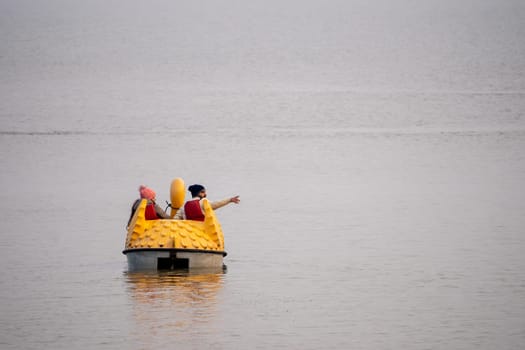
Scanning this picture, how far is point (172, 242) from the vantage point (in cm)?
1797

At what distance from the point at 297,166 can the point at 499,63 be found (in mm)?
52118

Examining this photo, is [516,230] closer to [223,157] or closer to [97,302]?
[97,302]

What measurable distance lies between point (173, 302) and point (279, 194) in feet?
51.2

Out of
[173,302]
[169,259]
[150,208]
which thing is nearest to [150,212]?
[150,208]

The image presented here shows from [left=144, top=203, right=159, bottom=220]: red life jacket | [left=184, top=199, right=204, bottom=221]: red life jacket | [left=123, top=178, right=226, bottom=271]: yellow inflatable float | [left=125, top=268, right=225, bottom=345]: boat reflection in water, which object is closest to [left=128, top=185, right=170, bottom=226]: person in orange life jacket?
[left=144, top=203, right=159, bottom=220]: red life jacket

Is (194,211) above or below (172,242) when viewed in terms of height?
above

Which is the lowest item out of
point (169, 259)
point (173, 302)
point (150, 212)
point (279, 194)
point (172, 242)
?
point (173, 302)

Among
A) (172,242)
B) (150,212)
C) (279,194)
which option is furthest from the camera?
(279,194)

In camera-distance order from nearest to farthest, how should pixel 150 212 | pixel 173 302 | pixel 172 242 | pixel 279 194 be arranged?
pixel 173 302, pixel 172 242, pixel 150 212, pixel 279 194

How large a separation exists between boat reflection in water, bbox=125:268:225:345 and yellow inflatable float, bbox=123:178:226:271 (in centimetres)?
16

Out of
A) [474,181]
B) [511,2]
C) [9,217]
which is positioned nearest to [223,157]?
[474,181]

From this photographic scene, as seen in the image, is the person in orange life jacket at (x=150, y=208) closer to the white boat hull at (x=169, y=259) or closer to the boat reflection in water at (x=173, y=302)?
the white boat hull at (x=169, y=259)

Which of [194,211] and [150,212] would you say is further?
[194,211]

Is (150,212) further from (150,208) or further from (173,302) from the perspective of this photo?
(173,302)
